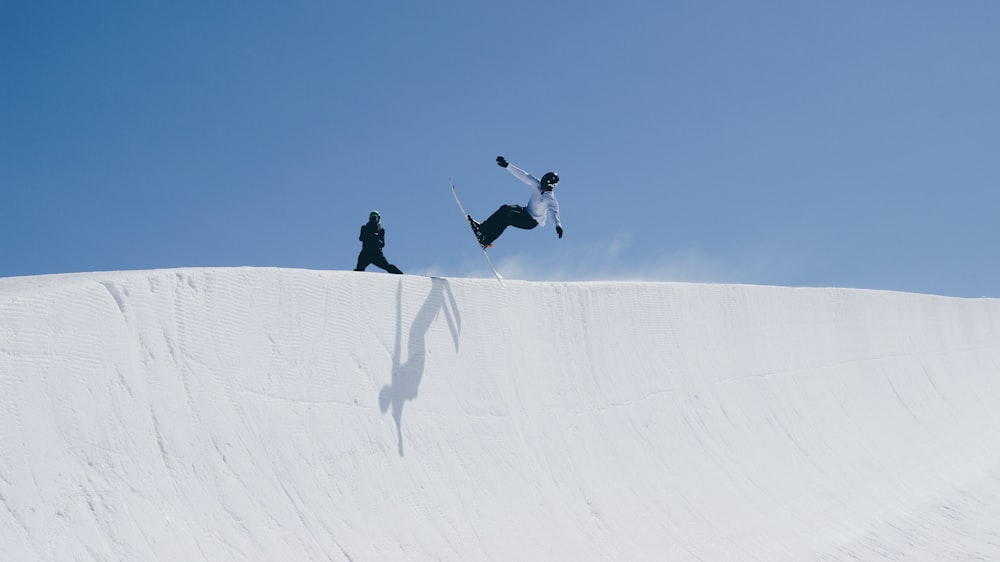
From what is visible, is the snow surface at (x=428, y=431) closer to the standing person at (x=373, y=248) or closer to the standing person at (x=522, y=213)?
the standing person at (x=522, y=213)

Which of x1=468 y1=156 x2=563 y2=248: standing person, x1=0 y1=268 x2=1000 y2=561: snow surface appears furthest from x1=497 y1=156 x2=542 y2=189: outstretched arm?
x1=0 y1=268 x2=1000 y2=561: snow surface

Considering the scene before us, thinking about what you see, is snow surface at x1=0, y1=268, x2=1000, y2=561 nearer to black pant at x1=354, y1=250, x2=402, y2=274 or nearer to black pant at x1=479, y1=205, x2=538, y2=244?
black pant at x1=479, y1=205, x2=538, y2=244

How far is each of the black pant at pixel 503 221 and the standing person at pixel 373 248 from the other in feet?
3.17

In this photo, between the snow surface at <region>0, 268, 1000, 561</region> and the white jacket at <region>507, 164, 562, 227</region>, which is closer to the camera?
the snow surface at <region>0, 268, 1000, 561</region>

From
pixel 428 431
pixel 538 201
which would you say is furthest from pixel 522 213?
pixel 428 431

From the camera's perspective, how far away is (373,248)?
8180 millimetres

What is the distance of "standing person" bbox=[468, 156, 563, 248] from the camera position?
8.17 m

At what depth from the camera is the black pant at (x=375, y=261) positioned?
8125 mm

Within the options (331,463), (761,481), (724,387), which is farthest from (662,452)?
(331,463)

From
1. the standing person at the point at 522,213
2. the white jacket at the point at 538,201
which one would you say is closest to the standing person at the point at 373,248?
the standing person at the point at 522,213

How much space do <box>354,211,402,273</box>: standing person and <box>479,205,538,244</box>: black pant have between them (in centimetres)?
97

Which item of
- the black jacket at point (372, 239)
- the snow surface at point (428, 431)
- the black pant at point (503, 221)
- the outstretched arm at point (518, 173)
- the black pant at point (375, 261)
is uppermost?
the outstretched arm at point (518, 173)

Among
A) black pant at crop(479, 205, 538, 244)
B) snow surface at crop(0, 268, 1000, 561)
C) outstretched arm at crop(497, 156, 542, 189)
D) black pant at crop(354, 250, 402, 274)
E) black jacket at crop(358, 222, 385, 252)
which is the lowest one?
snow surface at crop(0, 268, 1000, 561)

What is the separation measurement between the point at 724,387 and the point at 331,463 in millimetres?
6529
